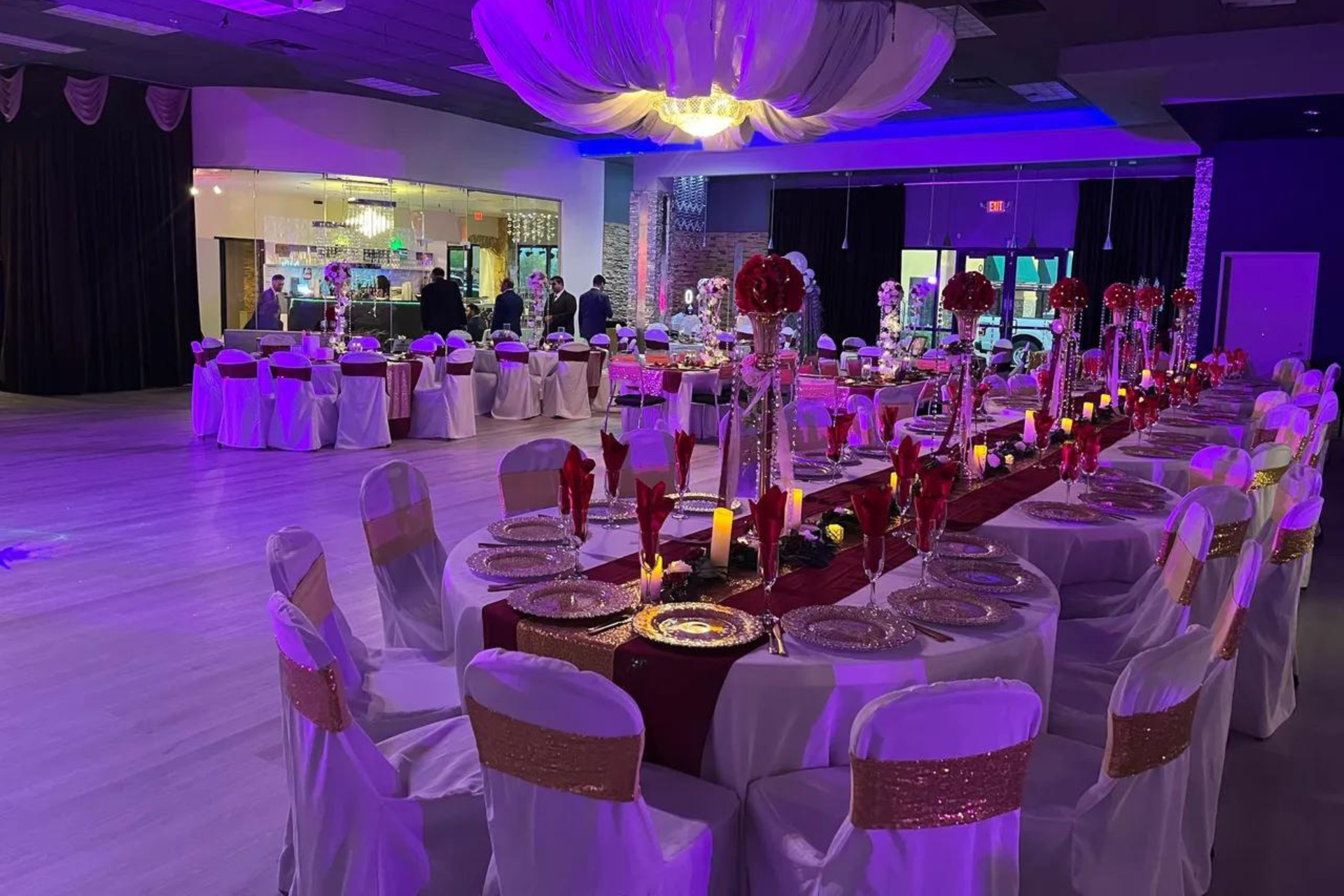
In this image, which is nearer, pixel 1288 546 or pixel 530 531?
pixel 530 531

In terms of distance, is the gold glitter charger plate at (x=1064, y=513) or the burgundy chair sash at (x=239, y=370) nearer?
the gold glitter charger plate at (x=1064, y=513)

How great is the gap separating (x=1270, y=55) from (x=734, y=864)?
9.21 meters

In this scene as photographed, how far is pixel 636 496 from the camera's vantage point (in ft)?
9.73

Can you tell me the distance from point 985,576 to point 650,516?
0.92m

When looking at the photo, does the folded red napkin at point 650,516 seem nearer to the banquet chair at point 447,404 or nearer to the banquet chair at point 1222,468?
the banquet chair at point 1222,468

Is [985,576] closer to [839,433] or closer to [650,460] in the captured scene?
[839,433]

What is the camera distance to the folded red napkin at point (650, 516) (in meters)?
2.39

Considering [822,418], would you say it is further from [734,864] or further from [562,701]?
[562,701]

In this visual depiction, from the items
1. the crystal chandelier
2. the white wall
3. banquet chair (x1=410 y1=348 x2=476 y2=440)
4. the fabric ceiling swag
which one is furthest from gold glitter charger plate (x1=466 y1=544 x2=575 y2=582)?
the fabric ceiling swag

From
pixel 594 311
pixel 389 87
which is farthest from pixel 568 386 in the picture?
pixel 389 87

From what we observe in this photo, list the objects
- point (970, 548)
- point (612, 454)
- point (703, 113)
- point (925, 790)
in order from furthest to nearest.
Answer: point (703, 113) < point (612, 454) < point (970, 548) < point (925, 790)

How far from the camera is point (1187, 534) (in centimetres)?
298

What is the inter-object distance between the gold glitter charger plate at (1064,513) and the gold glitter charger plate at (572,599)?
1.63 meters

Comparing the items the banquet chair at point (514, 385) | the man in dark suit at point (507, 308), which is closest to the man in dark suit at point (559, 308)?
the man in dark suit at point (507, 308)
